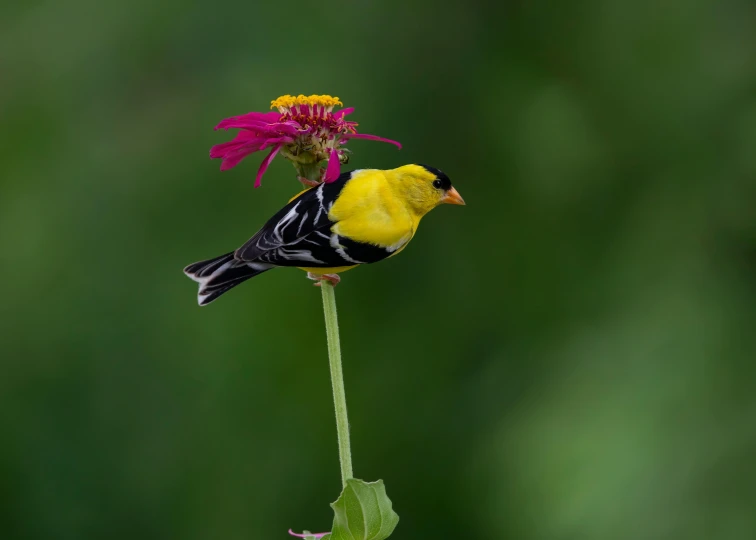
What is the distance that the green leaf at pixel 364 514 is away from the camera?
948 millimetres

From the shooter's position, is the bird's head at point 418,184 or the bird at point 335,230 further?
the bird's head at point 418,184

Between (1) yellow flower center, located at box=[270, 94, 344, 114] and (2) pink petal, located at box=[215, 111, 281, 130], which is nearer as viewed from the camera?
(2) pink petal, located at box=[215, 111, 281, 130]

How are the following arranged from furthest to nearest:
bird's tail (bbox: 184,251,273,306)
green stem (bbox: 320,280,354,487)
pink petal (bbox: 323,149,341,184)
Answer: bird's tail (bbox: 184,251,273,306)
pink petal (bbox: 323,149,341,184)
green stem (bbox: 320,280,354,487)

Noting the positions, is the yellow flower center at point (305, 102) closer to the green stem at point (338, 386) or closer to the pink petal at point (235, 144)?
the pink petal at point (235, 144)

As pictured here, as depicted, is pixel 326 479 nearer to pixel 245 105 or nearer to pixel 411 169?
pixel 245 105

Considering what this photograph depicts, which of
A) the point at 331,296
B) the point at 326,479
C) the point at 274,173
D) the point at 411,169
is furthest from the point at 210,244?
the point at 331,296

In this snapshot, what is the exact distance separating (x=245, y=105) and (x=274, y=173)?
23 cm

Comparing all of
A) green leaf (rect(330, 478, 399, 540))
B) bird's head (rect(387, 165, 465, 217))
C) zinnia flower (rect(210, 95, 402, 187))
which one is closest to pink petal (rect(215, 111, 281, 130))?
zinnia flower (rect(210, 95, 402, 187))

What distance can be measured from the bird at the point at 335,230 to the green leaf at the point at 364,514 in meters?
0.27

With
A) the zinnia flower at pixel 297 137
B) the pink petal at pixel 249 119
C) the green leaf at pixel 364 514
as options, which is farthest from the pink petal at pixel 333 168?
the green leaf at pixel 364 514

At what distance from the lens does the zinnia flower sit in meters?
1.07

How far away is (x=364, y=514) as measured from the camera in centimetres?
96

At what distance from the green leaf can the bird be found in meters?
0.27

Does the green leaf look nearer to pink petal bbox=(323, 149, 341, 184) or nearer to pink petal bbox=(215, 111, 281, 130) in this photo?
pink petal bbox=(323, 149, 341, 184)
